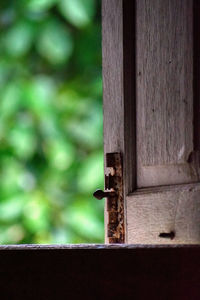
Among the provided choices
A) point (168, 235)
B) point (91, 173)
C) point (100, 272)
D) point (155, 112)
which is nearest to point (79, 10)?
point (91, 173)

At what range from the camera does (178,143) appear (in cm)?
106

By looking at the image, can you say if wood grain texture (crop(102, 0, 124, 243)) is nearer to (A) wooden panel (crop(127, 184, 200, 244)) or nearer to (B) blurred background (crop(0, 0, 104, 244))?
(A) wooden panel (crop(127, 184, 200, 244))

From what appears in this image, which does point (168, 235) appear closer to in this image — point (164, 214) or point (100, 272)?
point (164, 214)

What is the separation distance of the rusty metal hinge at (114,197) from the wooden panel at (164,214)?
0.09 feet

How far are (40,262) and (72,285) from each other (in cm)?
5

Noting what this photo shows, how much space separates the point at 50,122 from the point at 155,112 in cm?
161

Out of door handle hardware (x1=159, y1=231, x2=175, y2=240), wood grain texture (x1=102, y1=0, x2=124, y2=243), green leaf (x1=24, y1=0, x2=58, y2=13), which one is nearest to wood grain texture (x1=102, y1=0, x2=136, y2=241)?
wood grain texture (x1=102, y1=0, x2=124, y2=243)

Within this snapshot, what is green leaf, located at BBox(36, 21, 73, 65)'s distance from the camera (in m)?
2.71

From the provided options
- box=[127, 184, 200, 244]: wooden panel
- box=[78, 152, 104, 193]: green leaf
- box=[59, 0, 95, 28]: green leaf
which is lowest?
box=[127, 184, 200, 244]: wooden panel

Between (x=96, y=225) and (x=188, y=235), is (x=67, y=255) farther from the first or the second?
(x=96, y=225)

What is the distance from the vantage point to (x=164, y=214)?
108cm

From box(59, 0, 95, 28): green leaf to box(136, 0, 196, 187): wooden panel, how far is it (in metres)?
1.47

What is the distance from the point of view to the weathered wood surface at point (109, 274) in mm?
852

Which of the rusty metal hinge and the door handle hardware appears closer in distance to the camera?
the door handle hardware
